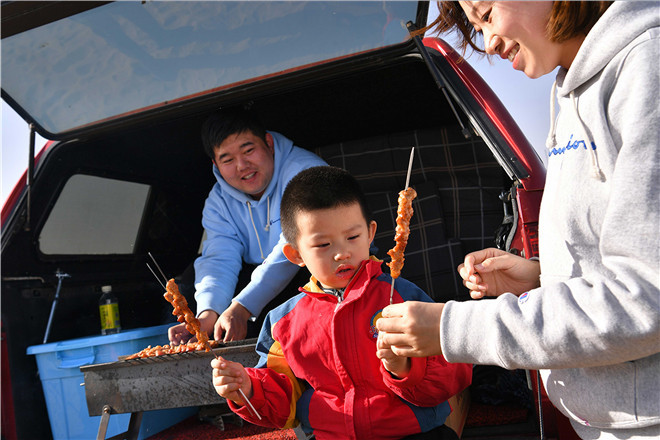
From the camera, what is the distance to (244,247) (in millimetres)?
3312

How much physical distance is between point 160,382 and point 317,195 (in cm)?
88

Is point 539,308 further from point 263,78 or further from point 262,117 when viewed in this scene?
point 262,117

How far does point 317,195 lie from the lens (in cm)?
187

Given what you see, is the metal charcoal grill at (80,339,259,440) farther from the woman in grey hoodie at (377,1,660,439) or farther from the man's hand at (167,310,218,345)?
the woman in grey hoodie at (377,1,660,439)

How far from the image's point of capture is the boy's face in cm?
179

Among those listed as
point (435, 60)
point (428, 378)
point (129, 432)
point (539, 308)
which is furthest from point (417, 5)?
point (129, 432)

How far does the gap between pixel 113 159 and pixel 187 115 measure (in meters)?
0.79

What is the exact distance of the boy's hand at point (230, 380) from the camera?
1.63m

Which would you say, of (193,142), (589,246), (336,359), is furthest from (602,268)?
(193,142)

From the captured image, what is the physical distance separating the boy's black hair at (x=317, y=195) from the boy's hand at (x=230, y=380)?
19.6 inches

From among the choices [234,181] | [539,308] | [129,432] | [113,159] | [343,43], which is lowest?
[129,432]

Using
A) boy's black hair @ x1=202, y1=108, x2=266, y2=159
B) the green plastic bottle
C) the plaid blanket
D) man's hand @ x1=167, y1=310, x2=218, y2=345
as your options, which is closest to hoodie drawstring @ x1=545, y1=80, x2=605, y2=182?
man's hand @ x1=167, y1=310, x2=218, y2=345

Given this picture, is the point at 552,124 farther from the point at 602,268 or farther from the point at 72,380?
the point at 72,380

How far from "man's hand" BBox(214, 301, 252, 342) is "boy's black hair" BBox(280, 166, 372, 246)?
0.76 metres
